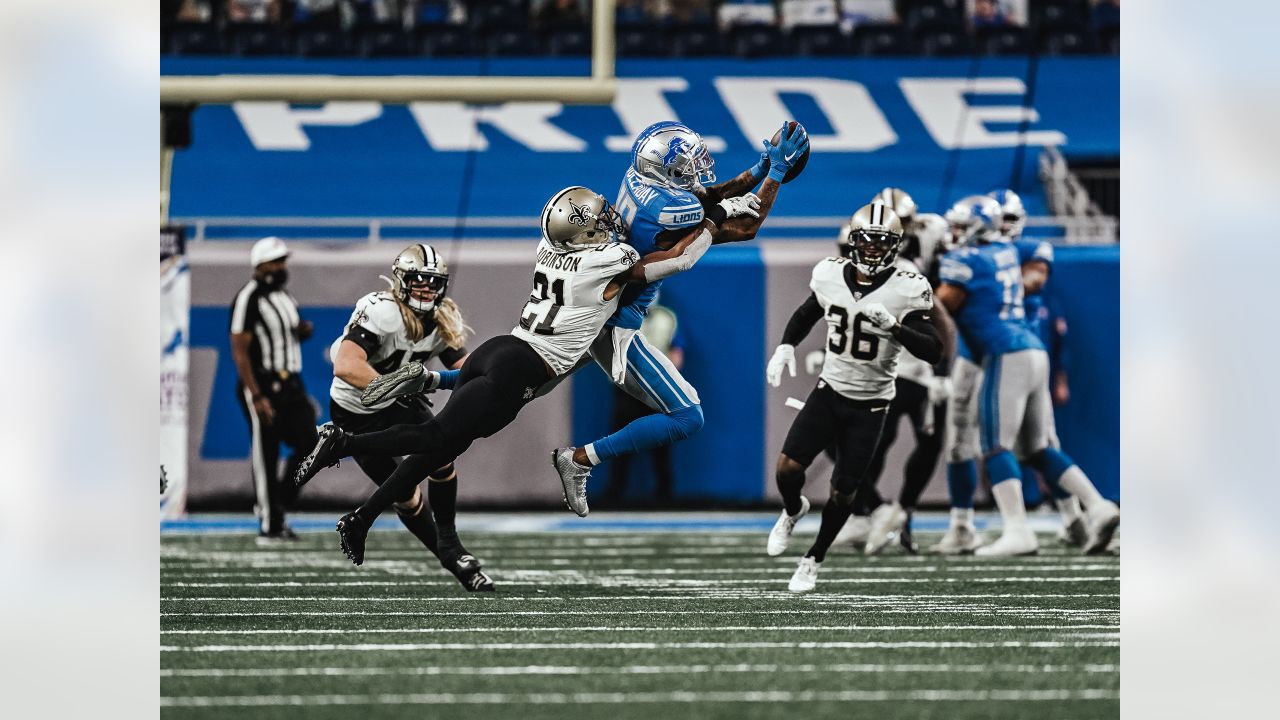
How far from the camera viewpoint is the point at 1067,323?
39.4ft

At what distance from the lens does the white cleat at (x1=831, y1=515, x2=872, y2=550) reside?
872 centimetres

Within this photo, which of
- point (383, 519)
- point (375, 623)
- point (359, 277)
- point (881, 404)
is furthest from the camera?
point (359, 277)

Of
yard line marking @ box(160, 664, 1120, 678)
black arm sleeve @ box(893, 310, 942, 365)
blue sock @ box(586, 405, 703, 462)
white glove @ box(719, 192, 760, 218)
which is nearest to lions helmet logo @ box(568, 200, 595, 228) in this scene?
white glove @ box(719, 192, 760, 218)

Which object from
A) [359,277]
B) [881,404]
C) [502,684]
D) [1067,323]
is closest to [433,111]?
[359,277]

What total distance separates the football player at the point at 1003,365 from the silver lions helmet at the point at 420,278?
9.47 ft

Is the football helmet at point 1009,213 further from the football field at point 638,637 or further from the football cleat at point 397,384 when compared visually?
the football cleat at point 397,384

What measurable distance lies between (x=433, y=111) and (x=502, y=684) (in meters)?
11.4

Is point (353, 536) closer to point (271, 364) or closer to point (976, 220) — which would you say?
point (271, 364)

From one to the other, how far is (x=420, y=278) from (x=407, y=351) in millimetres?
399

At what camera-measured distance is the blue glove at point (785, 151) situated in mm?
6336

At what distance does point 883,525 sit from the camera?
854 cm

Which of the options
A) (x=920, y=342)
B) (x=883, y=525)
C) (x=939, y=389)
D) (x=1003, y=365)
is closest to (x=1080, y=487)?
(x=1003, y=365)

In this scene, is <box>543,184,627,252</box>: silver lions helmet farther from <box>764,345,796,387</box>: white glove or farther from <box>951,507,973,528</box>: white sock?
<box>951,507,973,528</box>: white sock
